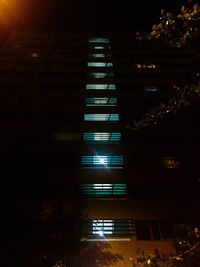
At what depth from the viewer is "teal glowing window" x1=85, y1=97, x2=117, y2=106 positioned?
23109 millimetres

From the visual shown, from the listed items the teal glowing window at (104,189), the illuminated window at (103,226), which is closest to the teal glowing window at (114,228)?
the illuminated window at (103,226)

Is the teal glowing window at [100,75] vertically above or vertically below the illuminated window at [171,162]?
above

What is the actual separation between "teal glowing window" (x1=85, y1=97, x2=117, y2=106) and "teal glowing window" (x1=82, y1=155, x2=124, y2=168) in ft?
16.5

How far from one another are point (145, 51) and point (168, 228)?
58.3 ft

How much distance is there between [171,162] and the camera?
19.4 meters

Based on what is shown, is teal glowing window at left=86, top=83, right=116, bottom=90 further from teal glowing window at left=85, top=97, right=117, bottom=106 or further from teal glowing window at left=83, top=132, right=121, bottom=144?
teal glowing window at left=83, top=132, right=121, bottom=144

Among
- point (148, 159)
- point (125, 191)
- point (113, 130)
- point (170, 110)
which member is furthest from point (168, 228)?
point (170, 110)

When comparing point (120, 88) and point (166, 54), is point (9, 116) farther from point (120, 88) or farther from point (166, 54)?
point (166, 54)

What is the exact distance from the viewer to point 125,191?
58.6 feet

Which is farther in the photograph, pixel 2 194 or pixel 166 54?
pixel 166 54

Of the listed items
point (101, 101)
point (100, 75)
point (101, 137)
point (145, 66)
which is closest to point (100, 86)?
point (100, 75)

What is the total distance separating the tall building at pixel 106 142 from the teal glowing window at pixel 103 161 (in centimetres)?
6

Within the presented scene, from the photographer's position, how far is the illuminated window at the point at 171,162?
1908 centimetres

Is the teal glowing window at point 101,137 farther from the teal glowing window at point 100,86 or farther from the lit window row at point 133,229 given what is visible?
the lit window row at point 133,229
